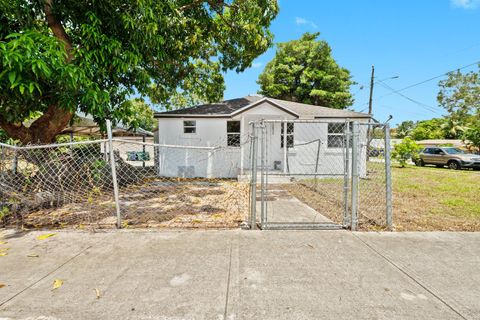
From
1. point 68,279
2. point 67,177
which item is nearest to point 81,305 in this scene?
point 68,279

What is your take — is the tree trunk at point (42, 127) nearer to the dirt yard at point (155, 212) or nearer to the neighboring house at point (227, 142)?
A: the dirt yard at point (155, 212)

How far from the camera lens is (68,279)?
9.21ft

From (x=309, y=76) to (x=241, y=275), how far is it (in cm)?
2214

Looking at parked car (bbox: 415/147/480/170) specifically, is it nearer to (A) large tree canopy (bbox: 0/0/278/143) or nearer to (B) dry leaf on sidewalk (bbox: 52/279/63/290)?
(A) large tree canopy (bbox: 0/0/278/143)

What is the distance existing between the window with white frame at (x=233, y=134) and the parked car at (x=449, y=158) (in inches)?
586

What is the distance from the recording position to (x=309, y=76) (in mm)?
22141

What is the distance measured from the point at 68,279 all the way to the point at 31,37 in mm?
4306

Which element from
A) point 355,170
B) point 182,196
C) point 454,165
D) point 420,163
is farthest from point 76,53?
point 420,163

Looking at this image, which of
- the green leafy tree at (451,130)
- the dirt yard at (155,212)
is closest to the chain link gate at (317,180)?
the dirt yard at (155,212)

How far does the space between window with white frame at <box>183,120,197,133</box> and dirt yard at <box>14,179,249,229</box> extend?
431 centimetres

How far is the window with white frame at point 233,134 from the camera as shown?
11789 millimetres

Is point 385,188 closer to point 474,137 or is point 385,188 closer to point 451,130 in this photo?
point 474,137

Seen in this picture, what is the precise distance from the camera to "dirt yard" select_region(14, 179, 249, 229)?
468 cm

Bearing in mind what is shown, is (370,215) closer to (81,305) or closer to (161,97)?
(81,305)
